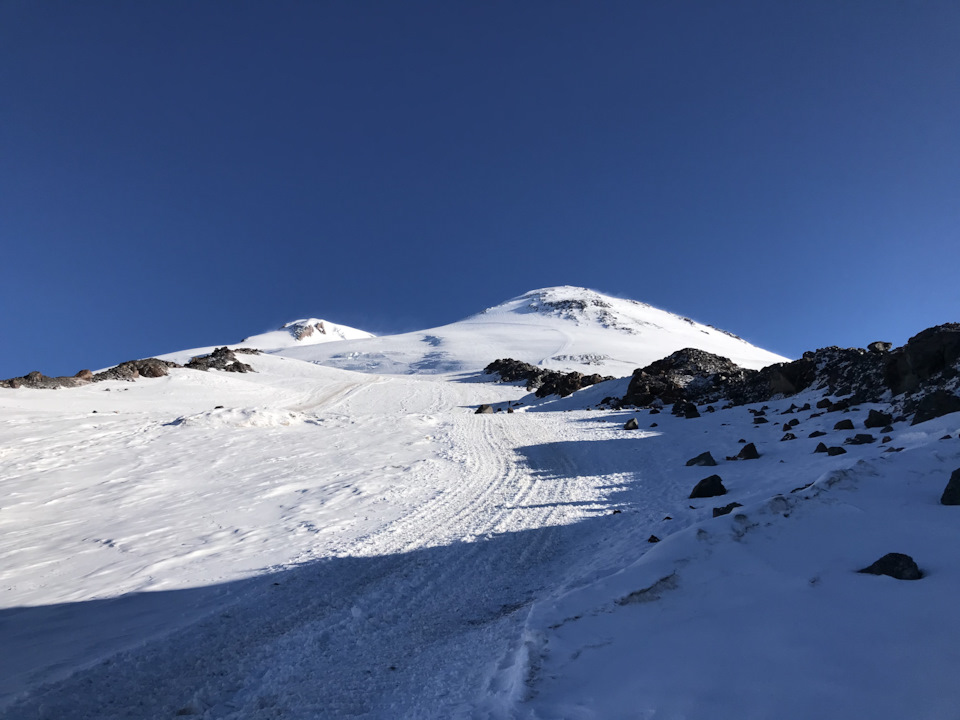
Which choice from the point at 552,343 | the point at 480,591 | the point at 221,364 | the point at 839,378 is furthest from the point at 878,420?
the point at 552,343

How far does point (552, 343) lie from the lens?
2434 inches

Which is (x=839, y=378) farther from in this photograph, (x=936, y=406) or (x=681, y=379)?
(x=681, y=379)

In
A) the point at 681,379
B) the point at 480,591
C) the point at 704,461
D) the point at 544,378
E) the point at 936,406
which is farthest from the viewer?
the point at 544,378

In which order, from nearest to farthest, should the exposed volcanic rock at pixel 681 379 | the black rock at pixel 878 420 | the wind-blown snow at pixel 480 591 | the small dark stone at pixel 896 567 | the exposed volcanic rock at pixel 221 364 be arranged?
the wind-blown snow at pixel 480 591, the small dark stone at pixel 896 567, the black rock at pixel 878 420, the exposed volcanic rock at pixel 681 379, the exposed volcanic rock at pixel 221 364

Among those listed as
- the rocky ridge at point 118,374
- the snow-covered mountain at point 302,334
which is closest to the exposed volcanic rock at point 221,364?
the rocky ridge at point 118,374

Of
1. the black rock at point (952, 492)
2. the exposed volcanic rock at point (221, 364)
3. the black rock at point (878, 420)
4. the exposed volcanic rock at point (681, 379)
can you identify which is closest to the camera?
the black rock at point (952, 492)

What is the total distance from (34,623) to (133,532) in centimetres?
252

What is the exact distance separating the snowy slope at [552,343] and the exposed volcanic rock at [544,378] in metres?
7.92

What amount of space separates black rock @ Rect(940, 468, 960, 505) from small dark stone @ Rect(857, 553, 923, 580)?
148 cm

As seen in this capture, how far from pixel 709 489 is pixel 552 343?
55.0 meters

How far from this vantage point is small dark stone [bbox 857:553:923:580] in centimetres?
312

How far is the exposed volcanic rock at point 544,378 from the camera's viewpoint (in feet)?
86.5

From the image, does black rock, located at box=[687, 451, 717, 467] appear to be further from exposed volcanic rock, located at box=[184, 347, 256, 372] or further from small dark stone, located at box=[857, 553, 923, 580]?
exposed volcanic rock, located at box=[184, 347, 256, 372]

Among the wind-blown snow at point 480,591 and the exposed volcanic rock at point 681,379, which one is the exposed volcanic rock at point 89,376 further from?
the exposed volcanic rock at point 681,379
